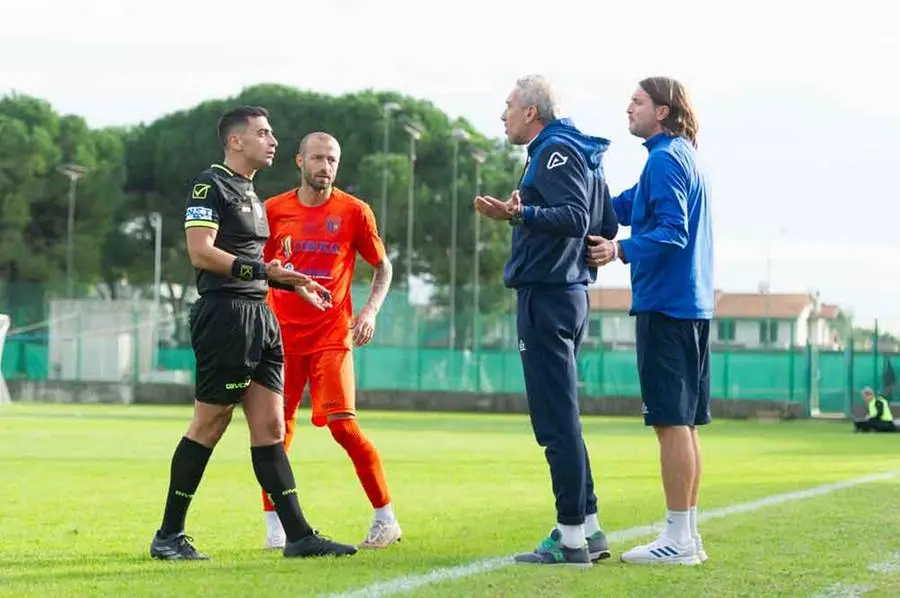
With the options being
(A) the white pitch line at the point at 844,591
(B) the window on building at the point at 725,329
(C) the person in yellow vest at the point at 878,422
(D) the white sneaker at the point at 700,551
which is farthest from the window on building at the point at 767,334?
(A) the white pitch line at the point at 844,591

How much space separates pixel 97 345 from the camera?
50531 mm

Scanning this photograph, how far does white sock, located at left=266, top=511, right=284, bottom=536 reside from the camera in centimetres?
915

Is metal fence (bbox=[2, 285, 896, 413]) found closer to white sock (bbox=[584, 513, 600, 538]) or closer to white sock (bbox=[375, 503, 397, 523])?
white sock (bbox=[375, 503, 397, 523])

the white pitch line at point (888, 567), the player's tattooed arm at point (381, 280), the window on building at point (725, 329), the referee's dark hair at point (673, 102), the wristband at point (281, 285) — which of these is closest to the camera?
the white pitch line at point (888, 567)

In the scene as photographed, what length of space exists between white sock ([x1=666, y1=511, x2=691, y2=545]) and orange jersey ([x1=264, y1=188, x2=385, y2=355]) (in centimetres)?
204

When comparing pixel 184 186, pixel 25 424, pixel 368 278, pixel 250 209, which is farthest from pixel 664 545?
pixel 184 186

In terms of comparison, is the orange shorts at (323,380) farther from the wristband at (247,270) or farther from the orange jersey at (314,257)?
the wristband at (247,270)

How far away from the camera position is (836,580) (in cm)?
767

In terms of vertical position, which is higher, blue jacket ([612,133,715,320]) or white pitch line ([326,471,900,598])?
blue jacket ([612,133,715,320])

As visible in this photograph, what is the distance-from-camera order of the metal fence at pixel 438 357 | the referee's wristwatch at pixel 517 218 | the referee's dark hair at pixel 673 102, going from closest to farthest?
1. the referee's wristwatch at pixel 517 218
2. the referee's dark hair at pixel 673 102
3. the metal fence at pixel 438 357

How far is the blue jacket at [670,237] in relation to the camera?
8078 mm

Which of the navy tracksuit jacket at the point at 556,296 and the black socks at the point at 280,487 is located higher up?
the navy tracksuit jacket at the point at 556,296

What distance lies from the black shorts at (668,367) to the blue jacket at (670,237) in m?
0.07

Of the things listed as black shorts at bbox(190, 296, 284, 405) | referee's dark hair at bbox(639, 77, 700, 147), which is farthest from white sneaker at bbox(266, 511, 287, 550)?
referee's dark hair at bbox(639, 77, 700, 147)
